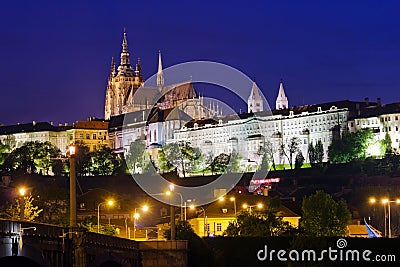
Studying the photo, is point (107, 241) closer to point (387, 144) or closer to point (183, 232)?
point (183, 232)

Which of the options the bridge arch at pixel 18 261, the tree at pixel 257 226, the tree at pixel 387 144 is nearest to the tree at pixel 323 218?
the tree at pixel 257 226

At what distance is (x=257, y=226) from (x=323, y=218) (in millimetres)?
10344

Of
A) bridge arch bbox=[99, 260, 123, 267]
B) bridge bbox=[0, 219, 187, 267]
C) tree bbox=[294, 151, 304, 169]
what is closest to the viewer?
bridge bbox=[0, 219, 187, 267]

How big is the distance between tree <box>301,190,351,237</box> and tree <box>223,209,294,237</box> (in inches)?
77.0

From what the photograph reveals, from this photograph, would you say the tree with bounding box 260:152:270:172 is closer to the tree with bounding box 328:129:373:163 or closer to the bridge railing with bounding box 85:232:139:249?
the tree with bounding box 328:129:373:163

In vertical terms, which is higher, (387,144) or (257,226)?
(387,144)

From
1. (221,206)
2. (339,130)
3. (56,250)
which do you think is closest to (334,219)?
(221,206)

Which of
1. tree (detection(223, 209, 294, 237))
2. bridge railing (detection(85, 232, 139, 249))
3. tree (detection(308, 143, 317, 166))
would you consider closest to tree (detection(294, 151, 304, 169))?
tree (detection(308, 143, 317, 166))

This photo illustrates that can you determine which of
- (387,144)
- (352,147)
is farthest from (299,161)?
(387,144)

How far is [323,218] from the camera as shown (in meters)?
81.2

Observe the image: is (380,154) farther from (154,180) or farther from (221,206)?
(221,206)

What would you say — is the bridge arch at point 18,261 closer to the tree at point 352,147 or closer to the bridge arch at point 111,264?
the bridge arch at point 111,264

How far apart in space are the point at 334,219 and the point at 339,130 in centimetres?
11868

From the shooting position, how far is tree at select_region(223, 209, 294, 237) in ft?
236
